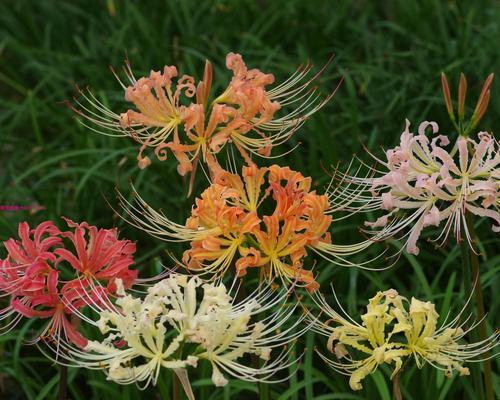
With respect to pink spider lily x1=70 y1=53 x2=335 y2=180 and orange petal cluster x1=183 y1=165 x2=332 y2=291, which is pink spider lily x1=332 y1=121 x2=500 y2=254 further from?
pink spider lily x1=70 y1=53 x2=335 y2=180

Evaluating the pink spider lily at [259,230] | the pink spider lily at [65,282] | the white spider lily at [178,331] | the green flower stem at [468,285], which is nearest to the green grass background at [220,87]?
the green flower stem at [468,285]

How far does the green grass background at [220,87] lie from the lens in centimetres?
371

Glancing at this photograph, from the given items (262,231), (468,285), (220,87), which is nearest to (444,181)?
(468,285)

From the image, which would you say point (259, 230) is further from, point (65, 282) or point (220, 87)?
point (220, 87)

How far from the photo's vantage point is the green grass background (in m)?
3.71

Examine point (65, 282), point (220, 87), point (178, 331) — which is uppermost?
point (220, 87)

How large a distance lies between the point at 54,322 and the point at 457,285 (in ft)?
6.77

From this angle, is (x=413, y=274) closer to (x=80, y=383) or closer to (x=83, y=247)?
(x=80, y=383)

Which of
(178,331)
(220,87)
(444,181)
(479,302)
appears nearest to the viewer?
(178,331)

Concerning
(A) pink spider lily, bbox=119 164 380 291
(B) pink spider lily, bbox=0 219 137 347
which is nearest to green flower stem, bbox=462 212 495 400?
(A) pink spider lily, bbox=119 164 380 291

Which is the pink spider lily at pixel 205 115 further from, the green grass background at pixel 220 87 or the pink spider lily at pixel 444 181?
the green grass background at pixel 220 87

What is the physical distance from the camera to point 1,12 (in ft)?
22.2

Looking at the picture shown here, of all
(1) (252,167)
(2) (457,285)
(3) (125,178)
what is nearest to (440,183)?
(1) (252,167)

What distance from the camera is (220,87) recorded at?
5.21 m
